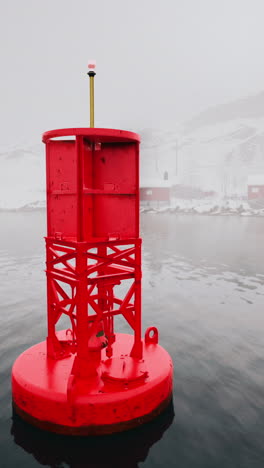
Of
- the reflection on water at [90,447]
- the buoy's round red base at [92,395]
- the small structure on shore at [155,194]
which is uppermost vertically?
the small structure on shore at [155,194]

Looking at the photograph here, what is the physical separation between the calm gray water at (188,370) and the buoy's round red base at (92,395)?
34 cm

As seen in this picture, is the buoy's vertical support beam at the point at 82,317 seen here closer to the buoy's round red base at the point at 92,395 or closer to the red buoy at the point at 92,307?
the red buoy at the point at 92,307

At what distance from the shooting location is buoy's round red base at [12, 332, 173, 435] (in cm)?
762

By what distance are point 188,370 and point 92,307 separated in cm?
461

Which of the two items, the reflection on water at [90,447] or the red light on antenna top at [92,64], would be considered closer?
the reflection on water at [90,447]

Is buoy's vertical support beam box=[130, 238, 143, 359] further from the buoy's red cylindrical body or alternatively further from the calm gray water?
the calm gray water

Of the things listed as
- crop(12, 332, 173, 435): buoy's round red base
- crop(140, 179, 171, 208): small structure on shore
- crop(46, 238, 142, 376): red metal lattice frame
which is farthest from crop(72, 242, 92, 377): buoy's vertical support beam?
crop(140, 179, 171, 208): small structure on shore

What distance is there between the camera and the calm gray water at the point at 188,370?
758 centimetres

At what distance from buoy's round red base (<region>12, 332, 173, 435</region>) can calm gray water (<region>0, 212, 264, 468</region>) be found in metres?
Answer: 0.34

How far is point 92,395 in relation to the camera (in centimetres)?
766

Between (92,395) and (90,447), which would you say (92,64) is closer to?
(92,395)

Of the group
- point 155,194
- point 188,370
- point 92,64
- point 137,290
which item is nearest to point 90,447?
point 137,290

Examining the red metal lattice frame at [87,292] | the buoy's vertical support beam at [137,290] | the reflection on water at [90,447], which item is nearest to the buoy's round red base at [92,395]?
the reflection on water at [90,447]

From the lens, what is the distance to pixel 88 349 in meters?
8.38
